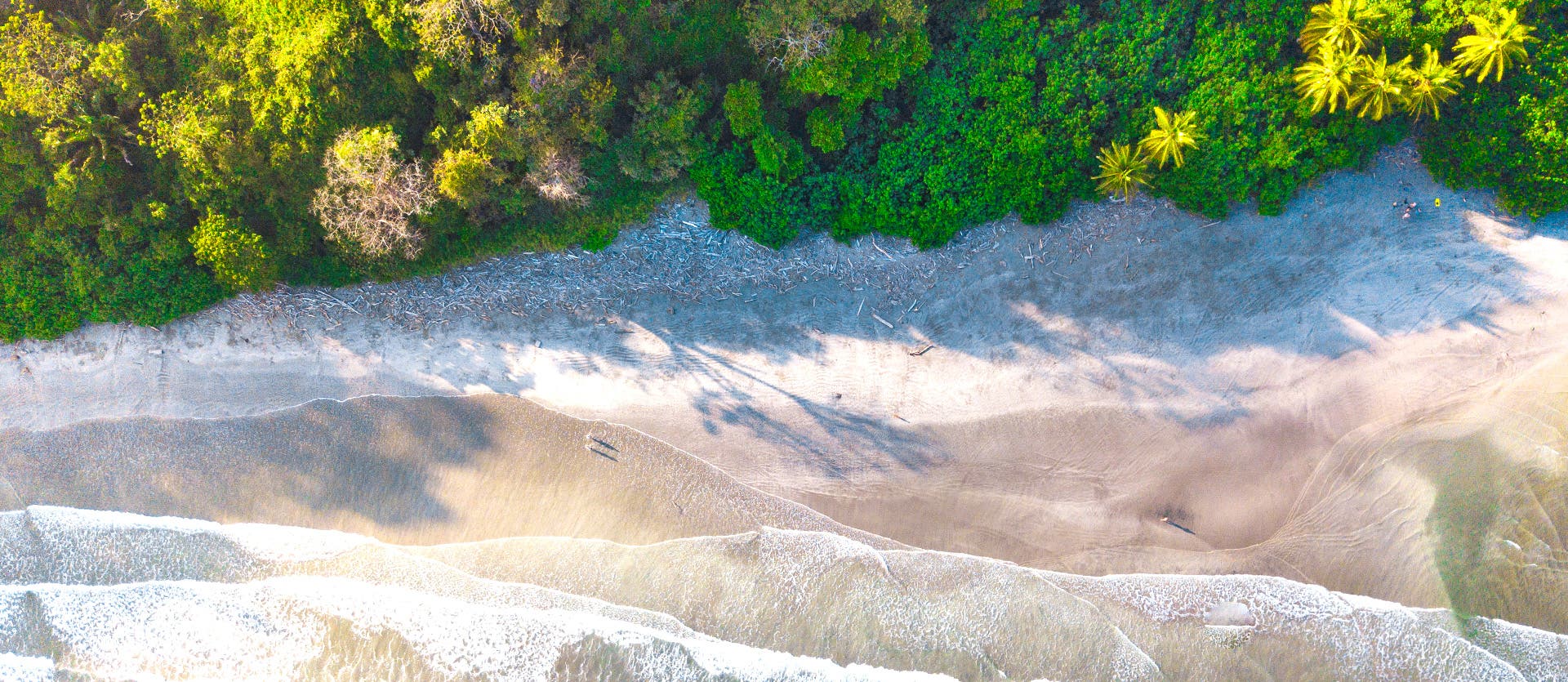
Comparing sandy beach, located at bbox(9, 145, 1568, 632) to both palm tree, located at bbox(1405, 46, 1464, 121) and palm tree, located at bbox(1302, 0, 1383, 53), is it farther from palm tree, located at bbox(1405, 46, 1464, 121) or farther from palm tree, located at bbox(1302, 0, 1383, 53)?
palm tree, located at bbox(1302, 0, 1383, 53)

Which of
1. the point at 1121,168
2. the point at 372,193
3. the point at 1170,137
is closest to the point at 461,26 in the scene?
the point at 372,193

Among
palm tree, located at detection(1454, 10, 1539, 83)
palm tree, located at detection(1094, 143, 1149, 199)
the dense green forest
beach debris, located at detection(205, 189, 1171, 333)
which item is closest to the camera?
palm tree, located at detection(1454, 10, 1539, 83)

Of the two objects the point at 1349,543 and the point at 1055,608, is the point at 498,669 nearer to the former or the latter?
the point at 1055,608

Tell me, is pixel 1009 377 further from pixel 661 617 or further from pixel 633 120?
pixel 633 120

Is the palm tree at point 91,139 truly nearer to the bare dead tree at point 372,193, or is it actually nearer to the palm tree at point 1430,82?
the bare dead tree at point 372,193

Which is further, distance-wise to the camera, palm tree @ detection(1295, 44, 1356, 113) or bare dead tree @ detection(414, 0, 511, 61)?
palm tree @ detection(1295, 44, 1356, 113)

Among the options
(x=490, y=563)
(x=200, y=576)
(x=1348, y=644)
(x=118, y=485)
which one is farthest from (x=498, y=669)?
(x=1348, y=644)

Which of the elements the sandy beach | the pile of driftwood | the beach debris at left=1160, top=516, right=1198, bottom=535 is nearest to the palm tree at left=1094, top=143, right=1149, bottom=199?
the sandy beach
